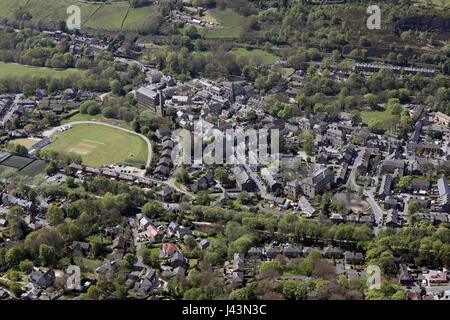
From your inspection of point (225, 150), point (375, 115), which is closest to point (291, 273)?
point (225, 150)

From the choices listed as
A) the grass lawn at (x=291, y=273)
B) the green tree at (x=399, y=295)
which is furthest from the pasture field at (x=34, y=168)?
the green tree at (x=399, y=295)

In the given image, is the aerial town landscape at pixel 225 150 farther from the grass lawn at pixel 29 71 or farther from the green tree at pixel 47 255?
the grass lawn at pixel 29 71

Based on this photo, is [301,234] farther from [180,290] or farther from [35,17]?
[35,17]

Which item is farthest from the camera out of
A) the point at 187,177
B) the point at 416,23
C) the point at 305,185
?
the point at 416,23

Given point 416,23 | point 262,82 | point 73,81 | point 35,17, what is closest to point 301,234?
point 262,82

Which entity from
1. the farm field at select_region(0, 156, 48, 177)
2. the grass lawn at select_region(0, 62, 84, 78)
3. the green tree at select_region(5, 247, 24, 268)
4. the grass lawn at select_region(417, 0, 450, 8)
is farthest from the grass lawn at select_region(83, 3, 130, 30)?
the green tree at select_region(5, 247, 24, 268)

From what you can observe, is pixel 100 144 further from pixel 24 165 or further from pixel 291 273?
pixel 291 273
